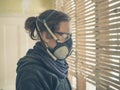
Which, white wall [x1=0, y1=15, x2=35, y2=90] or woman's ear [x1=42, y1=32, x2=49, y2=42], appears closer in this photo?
woman's ear [x1=42, y1=32, x2=49, y2=42]

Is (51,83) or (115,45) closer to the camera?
(51,83)

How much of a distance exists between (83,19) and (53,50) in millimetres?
713

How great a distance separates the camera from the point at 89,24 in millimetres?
1739

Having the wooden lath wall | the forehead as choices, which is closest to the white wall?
the wooden lath wall

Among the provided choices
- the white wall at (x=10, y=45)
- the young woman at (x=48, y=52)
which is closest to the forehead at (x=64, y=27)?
the young woman at (x=48, y=52)

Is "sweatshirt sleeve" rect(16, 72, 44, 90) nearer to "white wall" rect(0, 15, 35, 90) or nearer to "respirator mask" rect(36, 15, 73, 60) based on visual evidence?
"respirator mask" rect(36, 15, 73, 60)

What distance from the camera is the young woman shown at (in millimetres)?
1104

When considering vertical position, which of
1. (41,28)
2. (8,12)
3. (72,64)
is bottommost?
(72,64)

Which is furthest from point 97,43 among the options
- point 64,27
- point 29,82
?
point 29,82

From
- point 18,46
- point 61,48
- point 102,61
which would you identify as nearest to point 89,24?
point 102,61

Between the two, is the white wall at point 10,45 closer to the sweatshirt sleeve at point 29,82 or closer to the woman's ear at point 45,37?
the woman's ear at point 45,37

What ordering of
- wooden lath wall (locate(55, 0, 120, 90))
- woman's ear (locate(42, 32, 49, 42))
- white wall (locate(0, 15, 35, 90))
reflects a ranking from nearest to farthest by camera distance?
1. woman's ear (locate(42, 32, 49, 42))
2. wooden lath wall (locate(55, 0, 120, 90))
3. white wall (locate(0, 15, 35, 90))

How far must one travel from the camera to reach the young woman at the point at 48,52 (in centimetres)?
110

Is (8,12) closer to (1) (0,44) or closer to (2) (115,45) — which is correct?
(1) (0,44)
